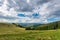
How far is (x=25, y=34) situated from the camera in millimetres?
7555

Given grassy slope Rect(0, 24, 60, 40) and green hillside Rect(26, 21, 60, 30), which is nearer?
grassy slope Rect(0, 24, 60, 40)

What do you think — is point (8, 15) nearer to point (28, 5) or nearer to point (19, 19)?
point (19, 19)

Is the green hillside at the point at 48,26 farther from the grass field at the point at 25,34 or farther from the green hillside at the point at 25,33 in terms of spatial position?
the grass field at the point at 25,34

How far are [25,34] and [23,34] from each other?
0.12m

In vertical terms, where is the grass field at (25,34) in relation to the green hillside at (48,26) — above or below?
below

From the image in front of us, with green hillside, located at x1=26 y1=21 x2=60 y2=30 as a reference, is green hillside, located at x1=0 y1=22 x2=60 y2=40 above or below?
below

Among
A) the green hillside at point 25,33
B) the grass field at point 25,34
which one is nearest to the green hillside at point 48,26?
the green hillside at point 25,33

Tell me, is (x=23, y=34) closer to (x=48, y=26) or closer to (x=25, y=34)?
(x=25, y=34)

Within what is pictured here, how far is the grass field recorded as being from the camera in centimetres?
721

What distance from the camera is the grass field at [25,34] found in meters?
7.21

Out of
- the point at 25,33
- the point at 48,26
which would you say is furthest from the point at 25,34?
the point at 48,26

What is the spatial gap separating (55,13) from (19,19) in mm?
2286

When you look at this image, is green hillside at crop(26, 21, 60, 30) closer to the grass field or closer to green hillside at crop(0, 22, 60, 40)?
green hillside at crop(0, 22, 60, 40)

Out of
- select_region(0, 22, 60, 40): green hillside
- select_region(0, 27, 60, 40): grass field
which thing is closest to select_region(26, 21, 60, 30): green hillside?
select_region(0, 22, 60, 40): green hillside
